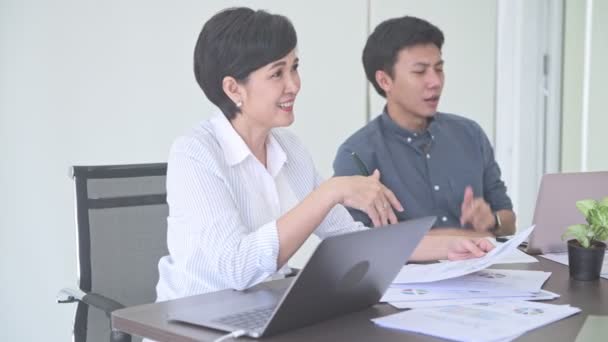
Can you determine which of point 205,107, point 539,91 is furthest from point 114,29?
point 539,91

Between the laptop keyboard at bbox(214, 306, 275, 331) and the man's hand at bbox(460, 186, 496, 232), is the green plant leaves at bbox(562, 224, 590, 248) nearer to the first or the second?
the man's hand at bbox(460, 186, 496, 232)

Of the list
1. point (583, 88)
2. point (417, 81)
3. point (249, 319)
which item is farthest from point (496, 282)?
point (583, 88)

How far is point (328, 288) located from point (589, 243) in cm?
71

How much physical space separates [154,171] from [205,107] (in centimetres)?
102

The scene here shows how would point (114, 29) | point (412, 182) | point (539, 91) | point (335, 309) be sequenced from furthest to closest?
point (539, 91)
point (114, 29)
point (412, 182)
point (335, 309)

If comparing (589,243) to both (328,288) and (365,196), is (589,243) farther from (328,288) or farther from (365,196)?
(328,288)

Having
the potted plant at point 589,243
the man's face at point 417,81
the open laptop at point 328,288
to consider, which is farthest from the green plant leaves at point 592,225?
the man's face at point 417,81

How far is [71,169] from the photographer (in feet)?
6.28

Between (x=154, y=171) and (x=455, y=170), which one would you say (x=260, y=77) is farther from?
(x=455, y=170)

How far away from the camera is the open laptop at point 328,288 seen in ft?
3.54

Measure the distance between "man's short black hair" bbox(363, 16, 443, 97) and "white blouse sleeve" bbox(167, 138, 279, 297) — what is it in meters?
1.23

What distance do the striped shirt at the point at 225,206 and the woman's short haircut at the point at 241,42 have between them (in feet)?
0.42

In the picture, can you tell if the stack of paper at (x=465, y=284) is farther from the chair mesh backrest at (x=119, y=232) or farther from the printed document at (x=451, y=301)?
the chair mesh backrest at (x=119, y=232)

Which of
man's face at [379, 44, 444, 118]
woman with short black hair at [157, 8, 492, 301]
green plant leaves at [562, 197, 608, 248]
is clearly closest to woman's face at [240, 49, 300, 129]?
woman with short black hair at [157, 8, 492, 301]
